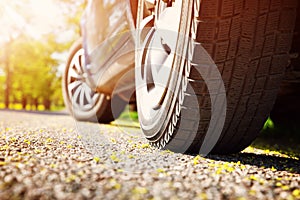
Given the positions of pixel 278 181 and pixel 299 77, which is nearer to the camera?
pixel 278 181

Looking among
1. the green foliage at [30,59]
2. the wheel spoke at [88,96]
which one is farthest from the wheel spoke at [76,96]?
the green foliage at [30,59]

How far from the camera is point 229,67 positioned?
211 centimetres

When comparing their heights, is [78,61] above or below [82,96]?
above

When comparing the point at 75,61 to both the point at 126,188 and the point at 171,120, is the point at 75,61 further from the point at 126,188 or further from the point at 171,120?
the point at 126,188

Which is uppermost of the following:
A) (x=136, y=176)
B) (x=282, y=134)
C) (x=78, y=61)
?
(x=78, y=61)

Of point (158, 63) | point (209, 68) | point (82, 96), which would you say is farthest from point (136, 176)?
point (82, 96)

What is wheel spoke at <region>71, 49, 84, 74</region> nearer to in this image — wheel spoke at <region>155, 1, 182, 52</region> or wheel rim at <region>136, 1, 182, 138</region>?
wheel rim at <region>136, 1, 182, 138</region>

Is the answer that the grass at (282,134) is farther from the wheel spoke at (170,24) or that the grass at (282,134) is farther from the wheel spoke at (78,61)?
the wheel spoke at (78,61)

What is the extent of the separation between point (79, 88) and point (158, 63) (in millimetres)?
3637

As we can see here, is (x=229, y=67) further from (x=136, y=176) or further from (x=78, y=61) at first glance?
(x=78, y=61)

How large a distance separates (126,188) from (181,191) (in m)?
0.27

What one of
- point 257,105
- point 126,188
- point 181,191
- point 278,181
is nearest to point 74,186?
point 126,188

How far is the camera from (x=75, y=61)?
5941 millimetres

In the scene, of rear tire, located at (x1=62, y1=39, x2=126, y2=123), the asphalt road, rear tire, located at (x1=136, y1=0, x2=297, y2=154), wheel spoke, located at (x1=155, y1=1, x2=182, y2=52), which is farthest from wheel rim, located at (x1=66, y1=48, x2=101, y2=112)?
Answer: rear tire, located at (x1=136, y1=0, x2=297, y2=154)
